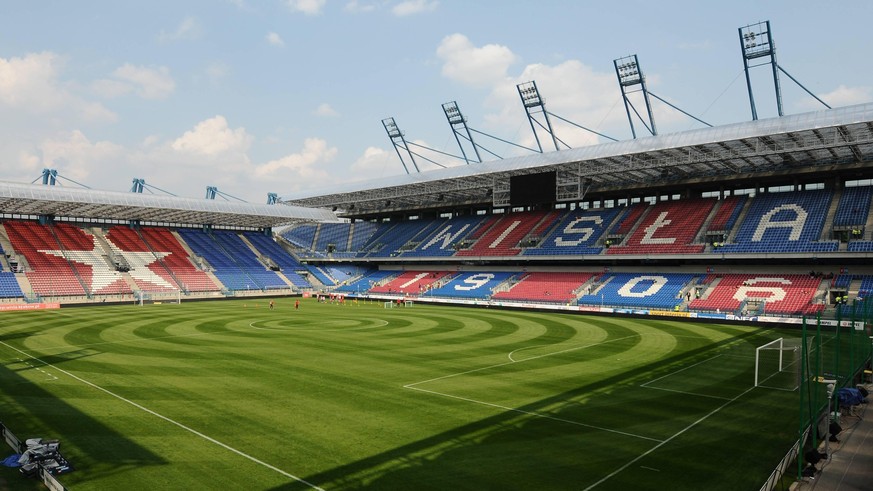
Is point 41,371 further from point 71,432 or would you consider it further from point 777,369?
point 777,369

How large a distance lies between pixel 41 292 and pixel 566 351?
5359cm

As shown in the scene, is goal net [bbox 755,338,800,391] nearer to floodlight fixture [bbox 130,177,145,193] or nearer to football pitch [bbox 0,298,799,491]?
football pitch [bbox 0,298,799,491]

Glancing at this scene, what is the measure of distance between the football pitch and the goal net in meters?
0.77

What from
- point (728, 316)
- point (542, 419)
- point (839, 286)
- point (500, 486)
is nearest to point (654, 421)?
point (542, 419)

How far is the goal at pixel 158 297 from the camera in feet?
193

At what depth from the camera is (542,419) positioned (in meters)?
17.1

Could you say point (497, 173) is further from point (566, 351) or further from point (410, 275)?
point (566, 351)

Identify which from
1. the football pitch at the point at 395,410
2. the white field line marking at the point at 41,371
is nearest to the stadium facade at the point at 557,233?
the football pitch at the point at 395,410

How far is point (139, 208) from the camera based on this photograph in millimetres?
63688

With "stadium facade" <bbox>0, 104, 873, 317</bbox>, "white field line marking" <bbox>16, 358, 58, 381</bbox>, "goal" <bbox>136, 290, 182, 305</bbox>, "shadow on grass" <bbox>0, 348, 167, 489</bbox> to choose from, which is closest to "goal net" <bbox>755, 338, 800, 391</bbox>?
"stadium facade" <bbox>0, 104, 873, 317</bbox>

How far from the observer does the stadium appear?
46.4 feet

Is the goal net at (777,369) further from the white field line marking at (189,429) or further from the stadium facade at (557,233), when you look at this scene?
the white field line marking at (189,429)

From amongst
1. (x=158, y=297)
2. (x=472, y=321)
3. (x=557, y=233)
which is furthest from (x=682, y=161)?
(x=158, y=297)

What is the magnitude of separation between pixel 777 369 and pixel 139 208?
65.9 meters
